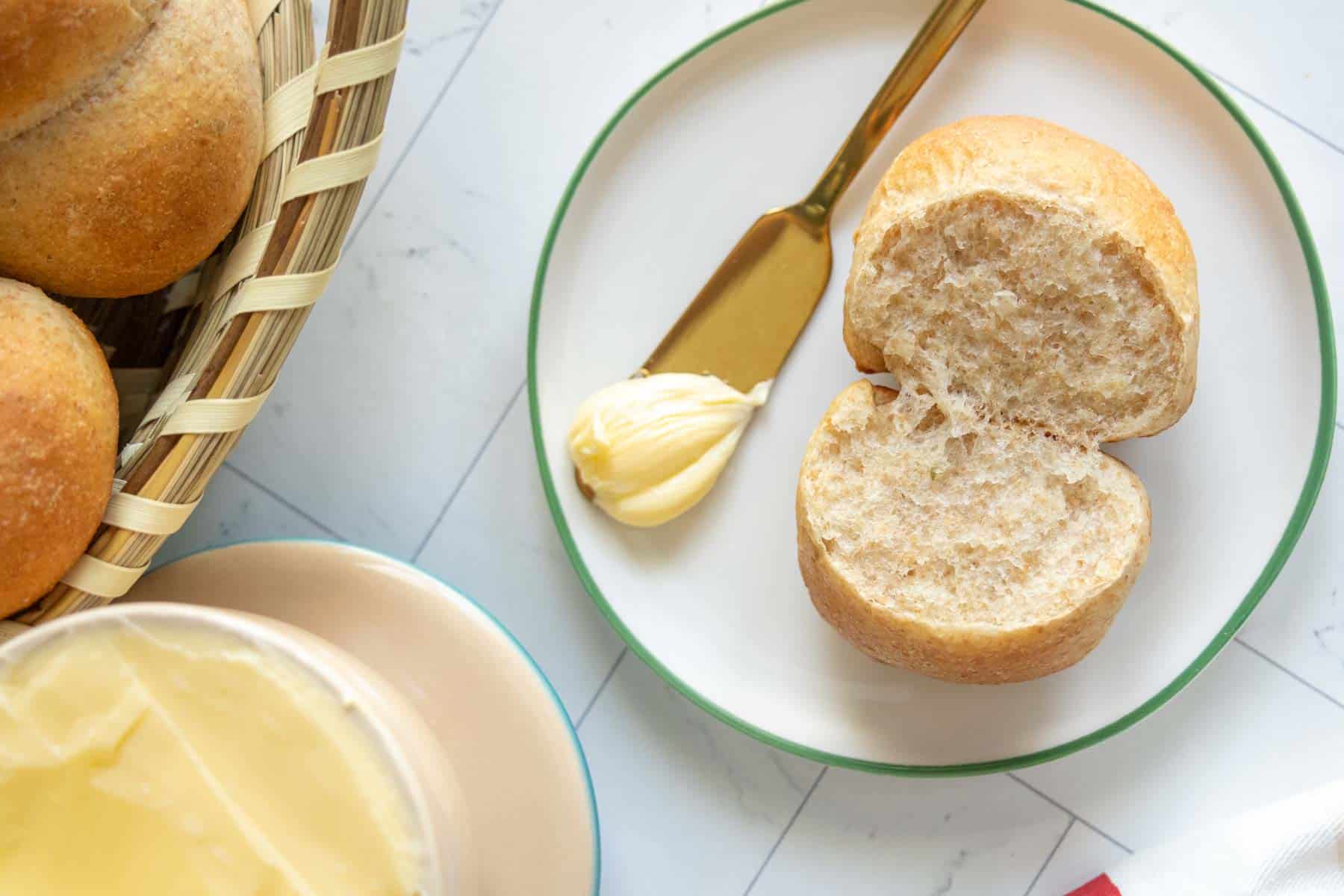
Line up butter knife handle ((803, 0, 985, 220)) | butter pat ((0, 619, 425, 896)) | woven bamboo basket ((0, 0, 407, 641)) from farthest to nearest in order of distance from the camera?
butter knife handle ((803, 0, 985, 220)), woven bamboo basket ((0, 0, 407, 641)), butter pat ((0, 619, 425, 896))

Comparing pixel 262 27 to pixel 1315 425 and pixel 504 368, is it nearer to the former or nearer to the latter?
pixel 504 368

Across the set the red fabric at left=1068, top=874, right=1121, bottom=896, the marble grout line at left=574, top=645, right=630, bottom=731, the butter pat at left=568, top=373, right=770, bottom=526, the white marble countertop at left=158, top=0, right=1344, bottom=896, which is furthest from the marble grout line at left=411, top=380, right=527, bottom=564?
the red fabric at left=1068, top=874, right=1121, bottom=896

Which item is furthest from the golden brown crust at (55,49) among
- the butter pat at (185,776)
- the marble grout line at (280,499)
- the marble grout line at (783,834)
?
the marble grout line at (783,834)

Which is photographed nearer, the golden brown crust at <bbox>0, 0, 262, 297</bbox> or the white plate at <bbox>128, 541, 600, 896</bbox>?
the golden brown crust at <bbox>0, 0, 262, 297</bbox>

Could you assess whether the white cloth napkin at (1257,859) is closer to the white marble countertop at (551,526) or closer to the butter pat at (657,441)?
the white marble countertop at (551,526)

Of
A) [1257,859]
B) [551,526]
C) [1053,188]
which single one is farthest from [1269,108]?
[551,526]

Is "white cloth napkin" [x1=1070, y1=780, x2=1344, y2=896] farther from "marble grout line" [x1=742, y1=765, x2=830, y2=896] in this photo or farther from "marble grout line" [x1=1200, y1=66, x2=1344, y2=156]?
"marble grout line" [x1=1200, y1=66, x2=1344, y2=156]

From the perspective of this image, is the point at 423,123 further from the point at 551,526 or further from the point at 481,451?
the point at 551,526
